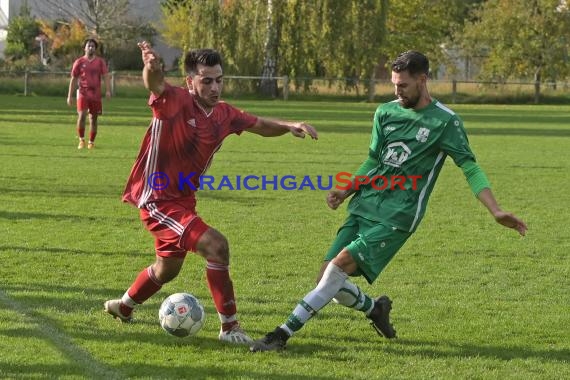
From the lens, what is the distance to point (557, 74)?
50562 millimetres

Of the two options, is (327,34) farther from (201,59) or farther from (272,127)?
(201,59)

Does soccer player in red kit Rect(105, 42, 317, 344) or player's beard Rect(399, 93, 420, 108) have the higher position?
player's beard Rect(399, 93, 420, 108)

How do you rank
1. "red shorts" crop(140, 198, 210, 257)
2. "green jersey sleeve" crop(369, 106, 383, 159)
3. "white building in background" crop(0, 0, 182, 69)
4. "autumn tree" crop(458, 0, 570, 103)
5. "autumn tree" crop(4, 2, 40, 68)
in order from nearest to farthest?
"red shorts" crop(140, 198, 210, 257) < "green jersey sleeve" crop(369, 106, 383, 159) < "autumn tree" crop(458, 0, 570, 103) < "autumn tree" crop(4, 2, 40, 68) < "white building in background" crop(0, 0, 182, 69)

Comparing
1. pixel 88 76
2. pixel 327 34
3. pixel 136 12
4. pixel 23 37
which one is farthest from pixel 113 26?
pixel 88 76

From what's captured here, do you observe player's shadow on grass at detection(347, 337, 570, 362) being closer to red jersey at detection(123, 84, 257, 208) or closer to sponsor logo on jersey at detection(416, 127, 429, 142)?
sponsor logo on jersey at detection(416, 127, 429, 142)

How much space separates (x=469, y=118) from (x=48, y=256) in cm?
2553

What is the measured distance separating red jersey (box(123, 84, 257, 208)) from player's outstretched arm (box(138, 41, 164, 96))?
173mm

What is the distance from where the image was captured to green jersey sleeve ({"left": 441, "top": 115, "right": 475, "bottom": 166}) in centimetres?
579

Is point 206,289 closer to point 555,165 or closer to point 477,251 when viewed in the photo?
point 477,251

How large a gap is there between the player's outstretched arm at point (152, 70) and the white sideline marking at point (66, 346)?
150 cm

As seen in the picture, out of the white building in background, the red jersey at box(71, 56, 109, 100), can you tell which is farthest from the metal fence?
the red jersey at box(71, 56, 109, 100)

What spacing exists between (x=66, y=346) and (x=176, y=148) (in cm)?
128

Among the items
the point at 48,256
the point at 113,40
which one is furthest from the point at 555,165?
the point at 113,40

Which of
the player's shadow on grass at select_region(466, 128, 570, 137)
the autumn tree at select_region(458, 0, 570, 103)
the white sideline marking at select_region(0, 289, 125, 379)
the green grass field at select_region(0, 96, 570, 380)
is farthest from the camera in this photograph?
the autumn tree at select_region(458, 0, 570, 103)
